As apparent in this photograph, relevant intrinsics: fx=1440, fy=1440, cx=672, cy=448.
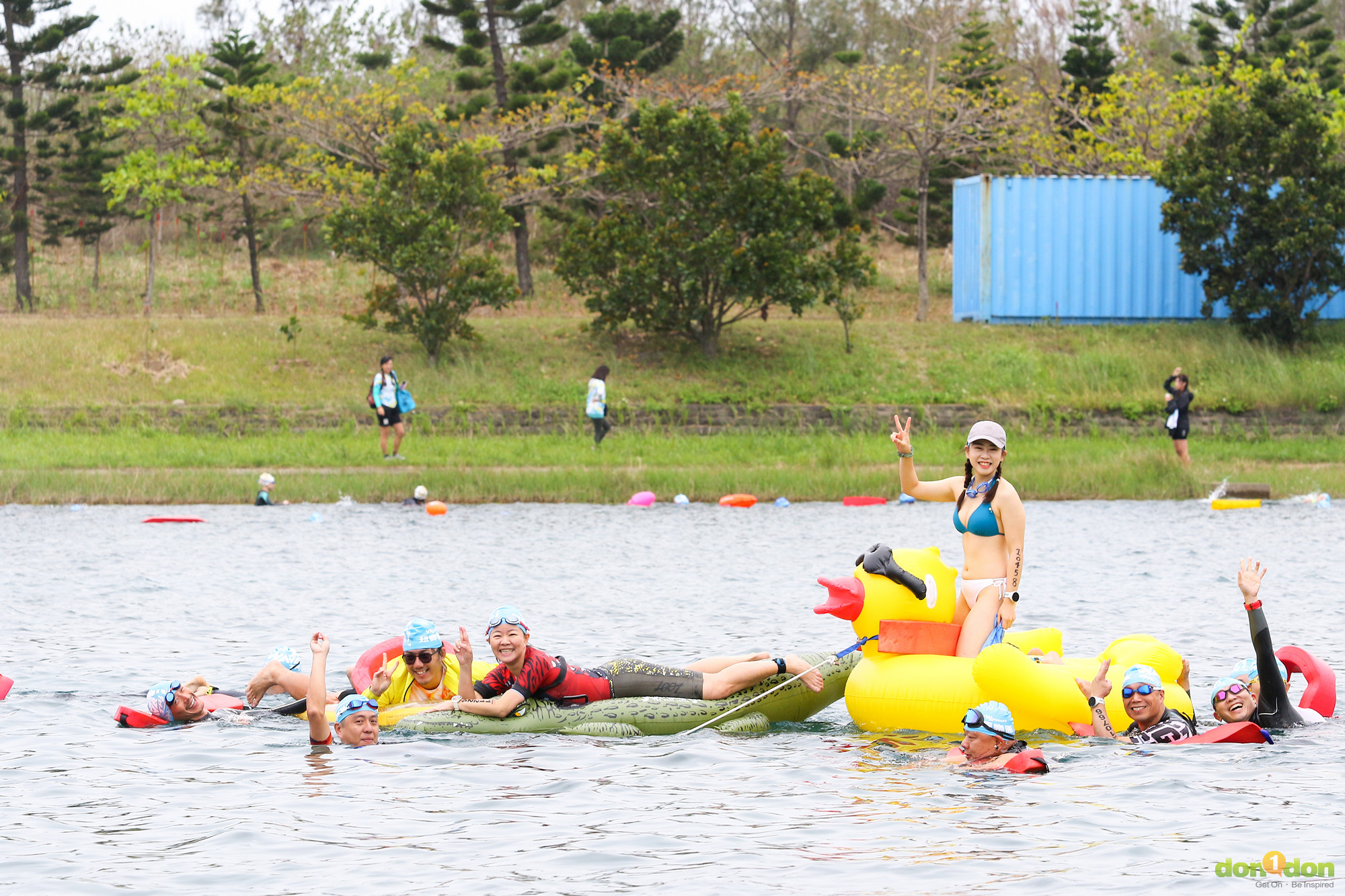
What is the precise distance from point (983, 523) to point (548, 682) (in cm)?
311

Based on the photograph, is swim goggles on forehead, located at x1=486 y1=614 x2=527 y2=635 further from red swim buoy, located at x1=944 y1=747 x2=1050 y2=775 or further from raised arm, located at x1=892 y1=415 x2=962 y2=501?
red swim buoy, located at x1=944 y1=747 x2=1050 y2=775

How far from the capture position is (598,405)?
2588cm

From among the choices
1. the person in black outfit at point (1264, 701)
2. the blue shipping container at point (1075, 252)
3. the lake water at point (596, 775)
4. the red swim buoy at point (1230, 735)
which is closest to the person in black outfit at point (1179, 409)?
the lake water at point (596, 775)

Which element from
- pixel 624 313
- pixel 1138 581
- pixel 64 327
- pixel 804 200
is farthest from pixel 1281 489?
pixel 64 327

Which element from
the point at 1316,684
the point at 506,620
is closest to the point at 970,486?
the point at 1316,684

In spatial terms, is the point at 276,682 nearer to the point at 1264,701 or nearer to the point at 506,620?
the point at 506,620

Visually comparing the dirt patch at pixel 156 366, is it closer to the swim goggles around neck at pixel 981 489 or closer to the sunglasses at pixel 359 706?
the sunglasses at pixel 359 706

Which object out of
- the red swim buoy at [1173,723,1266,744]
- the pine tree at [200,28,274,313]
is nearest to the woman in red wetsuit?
the red swim buoy at [1173,723,1266,744]

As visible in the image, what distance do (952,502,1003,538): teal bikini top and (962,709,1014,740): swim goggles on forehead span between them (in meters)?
1.13

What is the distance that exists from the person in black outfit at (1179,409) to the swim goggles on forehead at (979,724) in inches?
659

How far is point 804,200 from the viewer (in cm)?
3152

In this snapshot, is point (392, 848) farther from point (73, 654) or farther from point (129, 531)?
point (129, 531)

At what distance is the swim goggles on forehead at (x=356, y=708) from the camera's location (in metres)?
9.53

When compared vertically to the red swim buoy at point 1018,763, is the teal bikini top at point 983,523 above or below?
above
